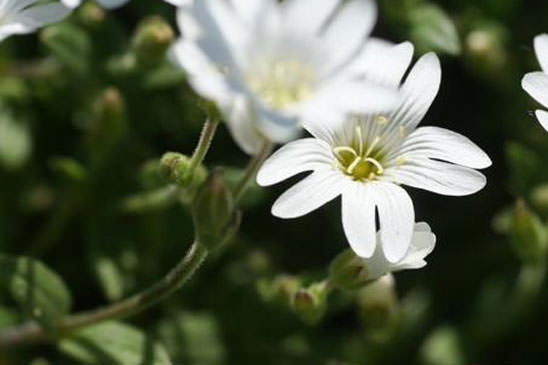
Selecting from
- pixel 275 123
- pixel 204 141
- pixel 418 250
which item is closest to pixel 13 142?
pixel 204 141

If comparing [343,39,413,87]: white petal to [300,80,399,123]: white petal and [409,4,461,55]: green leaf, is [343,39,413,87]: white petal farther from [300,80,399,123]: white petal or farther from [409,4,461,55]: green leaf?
[409,4,461,55]: green leaf

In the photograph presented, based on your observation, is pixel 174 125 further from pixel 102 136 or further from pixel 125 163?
pixel 102 136

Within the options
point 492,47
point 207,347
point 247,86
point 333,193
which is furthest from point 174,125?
point 247,86

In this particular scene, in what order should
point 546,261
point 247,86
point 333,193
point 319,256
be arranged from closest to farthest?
point 247,86 → point 333,193 → point 546,261 → point 319,256

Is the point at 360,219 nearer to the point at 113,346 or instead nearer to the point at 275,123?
the point at 275,123

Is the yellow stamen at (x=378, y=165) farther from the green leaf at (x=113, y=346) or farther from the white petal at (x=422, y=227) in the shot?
the green leaf at (x=113, y=346)
